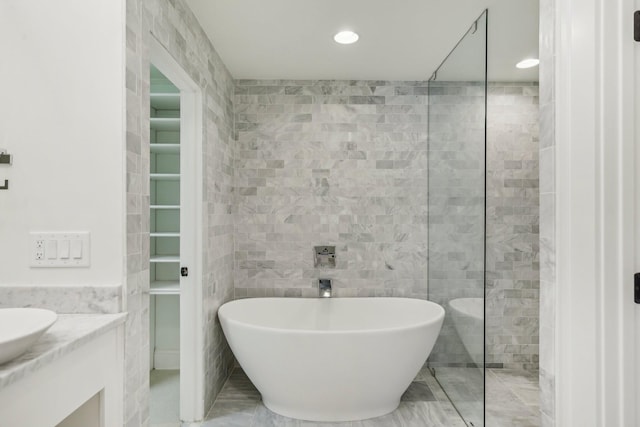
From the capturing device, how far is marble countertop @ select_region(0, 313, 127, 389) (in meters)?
0.92

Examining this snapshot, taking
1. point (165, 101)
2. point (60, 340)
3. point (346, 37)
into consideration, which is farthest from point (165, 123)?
point (60, 340)

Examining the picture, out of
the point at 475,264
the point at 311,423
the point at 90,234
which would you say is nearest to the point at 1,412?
the point at 90,234

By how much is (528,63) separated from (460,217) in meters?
1.41

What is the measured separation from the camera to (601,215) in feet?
3.72

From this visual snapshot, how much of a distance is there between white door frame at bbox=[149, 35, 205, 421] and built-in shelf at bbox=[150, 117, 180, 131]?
480 mm

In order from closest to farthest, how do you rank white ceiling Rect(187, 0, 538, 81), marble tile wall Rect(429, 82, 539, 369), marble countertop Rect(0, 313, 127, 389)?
1. marble countertop Rect(0, 313, 127, 389)
2. white ceiling Rect(187, 0, 538, 81)
3. marble tile wall Rect(429, 82, 539, 369)

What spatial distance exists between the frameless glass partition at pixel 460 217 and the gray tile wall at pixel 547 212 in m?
0.89

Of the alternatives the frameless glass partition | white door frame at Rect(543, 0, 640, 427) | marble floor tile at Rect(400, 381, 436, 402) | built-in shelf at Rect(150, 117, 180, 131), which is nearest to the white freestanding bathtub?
the frameless glass partition

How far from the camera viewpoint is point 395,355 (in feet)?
7.65

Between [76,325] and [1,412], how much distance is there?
403 mm

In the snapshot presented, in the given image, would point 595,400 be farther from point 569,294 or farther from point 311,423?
point 311,423

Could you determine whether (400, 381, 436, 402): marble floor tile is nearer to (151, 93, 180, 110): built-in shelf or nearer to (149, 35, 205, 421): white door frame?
(149, 35, 205, 421): white door frame

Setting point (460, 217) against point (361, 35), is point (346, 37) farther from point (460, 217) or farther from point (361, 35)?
point (460, 217)

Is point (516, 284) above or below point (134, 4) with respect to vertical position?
below
